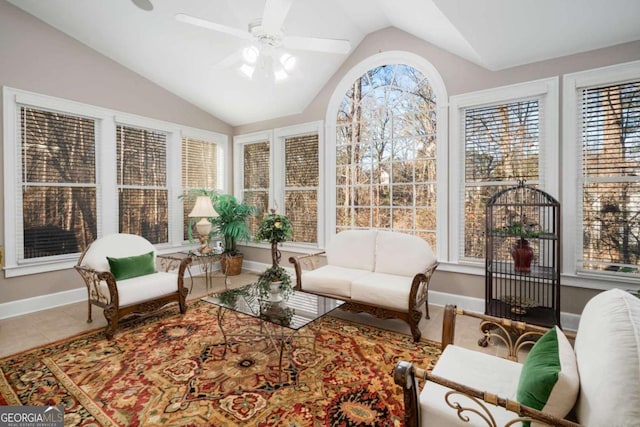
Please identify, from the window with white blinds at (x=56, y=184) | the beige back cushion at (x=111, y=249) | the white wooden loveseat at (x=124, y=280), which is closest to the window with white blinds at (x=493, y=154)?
the white wooden loveseat at (x=124, y=280)

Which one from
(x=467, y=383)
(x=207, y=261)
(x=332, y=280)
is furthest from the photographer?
(x=207, y=261)

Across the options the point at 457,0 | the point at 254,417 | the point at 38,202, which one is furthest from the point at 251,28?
the point at 38,202

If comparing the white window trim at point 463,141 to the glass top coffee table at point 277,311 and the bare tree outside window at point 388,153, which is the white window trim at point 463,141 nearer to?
the bare tree outside window at point 388,153

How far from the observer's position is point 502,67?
348cm

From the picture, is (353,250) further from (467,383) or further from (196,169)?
(196,169)

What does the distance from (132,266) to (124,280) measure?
0.55 ft

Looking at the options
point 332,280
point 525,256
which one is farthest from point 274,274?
point 525,256

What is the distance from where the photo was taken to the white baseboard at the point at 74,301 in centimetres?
325

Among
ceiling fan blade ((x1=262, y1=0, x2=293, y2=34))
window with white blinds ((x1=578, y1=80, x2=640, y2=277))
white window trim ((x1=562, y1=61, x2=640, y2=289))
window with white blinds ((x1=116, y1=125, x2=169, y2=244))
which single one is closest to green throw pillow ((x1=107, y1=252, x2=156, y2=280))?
window with white blinds ((x1=116, y1=125, x2=169, y2=244))

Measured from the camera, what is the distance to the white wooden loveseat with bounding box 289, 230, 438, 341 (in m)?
3.05

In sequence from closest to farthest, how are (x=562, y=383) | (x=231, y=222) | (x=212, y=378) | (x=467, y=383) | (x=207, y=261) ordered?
(x=562, y=383) → (x=467, y=383) → (x=212, y=378) → (x=207, y=261) → (x=231, y=222)

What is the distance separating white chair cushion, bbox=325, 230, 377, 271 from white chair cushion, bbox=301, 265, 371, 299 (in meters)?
0.13

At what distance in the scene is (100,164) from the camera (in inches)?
169

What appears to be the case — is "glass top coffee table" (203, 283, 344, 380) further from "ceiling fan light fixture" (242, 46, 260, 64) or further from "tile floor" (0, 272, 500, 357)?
"ceiling fan light fixture" (242, 46, 260, 64)
